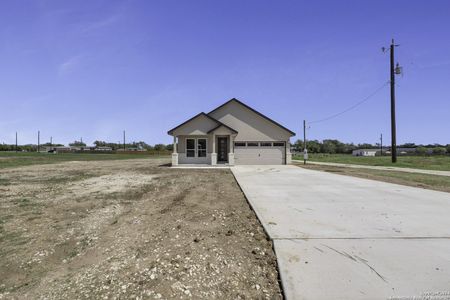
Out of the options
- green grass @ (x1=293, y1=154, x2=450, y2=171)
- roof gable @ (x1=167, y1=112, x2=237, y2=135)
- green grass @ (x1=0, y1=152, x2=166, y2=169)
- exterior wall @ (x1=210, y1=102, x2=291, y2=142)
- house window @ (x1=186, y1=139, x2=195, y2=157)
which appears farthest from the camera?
green grass @ (x1=0, y1=152, x2=166, y2=169)

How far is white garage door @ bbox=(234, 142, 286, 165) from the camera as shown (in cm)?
2214

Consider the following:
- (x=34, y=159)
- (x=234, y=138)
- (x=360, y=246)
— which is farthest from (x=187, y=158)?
(x=34, y=159)

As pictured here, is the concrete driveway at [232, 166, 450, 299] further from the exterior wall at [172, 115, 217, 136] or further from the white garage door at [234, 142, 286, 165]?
the white garage door at [234, 142, 286, 165]

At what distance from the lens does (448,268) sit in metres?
3.03

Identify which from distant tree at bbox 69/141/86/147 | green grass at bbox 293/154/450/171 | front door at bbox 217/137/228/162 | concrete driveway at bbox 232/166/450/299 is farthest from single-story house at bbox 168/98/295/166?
distant tree at bbox 69/141/86/147

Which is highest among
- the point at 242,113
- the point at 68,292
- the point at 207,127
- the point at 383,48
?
the point at 383,48

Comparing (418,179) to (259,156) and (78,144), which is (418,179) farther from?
(78,144)

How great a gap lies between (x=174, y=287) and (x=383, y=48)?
27.9m

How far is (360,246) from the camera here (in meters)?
3.70

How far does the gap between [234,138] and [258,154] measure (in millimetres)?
2711

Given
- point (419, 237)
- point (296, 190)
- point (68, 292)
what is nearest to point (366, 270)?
point (419, 237)

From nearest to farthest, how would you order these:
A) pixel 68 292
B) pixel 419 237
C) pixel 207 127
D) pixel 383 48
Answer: pixel 68 292
pixel 419 237
pixel 207 127
pixel 383 48

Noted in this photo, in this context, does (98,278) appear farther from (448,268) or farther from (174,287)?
(448,268)

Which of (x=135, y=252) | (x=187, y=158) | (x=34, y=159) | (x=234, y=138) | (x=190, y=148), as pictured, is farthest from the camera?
(x=34, y=159)
